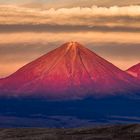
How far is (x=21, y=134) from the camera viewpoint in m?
51.0

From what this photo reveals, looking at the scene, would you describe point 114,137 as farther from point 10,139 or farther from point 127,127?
point 10,139

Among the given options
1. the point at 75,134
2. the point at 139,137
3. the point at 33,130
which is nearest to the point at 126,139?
the point at 139,137

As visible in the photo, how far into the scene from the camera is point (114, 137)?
41.8 metres

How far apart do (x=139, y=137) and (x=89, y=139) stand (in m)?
4.21

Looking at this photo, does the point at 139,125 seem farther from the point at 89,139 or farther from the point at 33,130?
the point at 33,130

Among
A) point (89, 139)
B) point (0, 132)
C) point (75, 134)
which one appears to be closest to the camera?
point (89, 139)

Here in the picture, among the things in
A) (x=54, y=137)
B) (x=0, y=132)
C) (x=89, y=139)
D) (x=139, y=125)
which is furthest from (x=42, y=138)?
(x=0, y=132)

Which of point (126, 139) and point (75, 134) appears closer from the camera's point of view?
point (126, 139)

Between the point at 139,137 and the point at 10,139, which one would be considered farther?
the point at 10,139

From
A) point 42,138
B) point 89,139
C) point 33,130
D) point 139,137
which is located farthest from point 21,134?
point 139,137

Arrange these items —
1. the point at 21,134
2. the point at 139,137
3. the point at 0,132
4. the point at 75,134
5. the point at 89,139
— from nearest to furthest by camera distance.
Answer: the point at 139,137 → the point at 89,139 → the point at 75,134 → the point at 21,134 → the point at 0,132

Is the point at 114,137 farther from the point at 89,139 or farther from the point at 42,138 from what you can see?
the point at 42,138

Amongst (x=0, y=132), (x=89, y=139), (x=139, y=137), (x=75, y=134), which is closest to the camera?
(x=139, y=137)

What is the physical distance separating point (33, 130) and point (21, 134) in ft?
9.66
